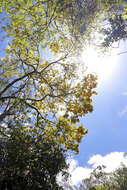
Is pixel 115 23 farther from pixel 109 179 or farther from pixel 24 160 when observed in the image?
pixel 109 179

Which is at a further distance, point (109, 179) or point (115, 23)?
point (109, 179)

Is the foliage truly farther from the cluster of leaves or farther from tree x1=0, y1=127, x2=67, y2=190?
the cluster of leaves

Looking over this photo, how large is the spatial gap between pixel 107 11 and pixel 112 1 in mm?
575

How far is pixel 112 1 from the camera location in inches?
178

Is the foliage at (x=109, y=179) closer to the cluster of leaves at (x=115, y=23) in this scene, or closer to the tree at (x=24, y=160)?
the tree at (x=24, y=160)

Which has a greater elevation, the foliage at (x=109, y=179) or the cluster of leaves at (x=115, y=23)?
the cluster of leaves at (x=115, y=23)

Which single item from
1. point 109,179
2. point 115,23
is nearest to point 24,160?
point 115,23

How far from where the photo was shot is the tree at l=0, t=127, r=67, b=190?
402 cm

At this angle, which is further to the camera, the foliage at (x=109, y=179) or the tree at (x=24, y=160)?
the foliage at (x=109, y=179)

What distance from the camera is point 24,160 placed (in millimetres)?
4203

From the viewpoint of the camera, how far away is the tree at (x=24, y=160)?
4016 mm

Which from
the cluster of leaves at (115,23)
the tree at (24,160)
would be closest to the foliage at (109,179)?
the tree at (24,160)

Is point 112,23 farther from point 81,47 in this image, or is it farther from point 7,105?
point 7,105

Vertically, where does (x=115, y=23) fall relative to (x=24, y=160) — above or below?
above
